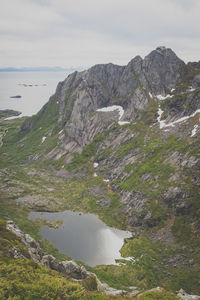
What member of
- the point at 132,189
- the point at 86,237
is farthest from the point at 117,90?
the point at 86,237

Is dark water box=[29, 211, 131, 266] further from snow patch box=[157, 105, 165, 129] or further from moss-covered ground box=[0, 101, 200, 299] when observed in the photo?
snow patch box=[157, 105, 165, 129]

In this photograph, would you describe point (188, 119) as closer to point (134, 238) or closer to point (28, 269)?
point (134, 238)

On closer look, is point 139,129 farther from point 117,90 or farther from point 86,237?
point 86,237

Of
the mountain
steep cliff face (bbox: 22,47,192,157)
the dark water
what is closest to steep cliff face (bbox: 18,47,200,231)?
steep cliff face (bbox: 22,47,192,157)

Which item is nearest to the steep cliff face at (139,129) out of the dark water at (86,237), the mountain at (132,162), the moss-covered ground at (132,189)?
the mountain at (132,162)

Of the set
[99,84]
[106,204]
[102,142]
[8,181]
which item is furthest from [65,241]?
[99,84]

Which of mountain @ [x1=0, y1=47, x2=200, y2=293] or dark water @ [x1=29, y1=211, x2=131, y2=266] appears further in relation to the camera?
dark water @ [x1=29, y1=211, x2=131, y2=266]
